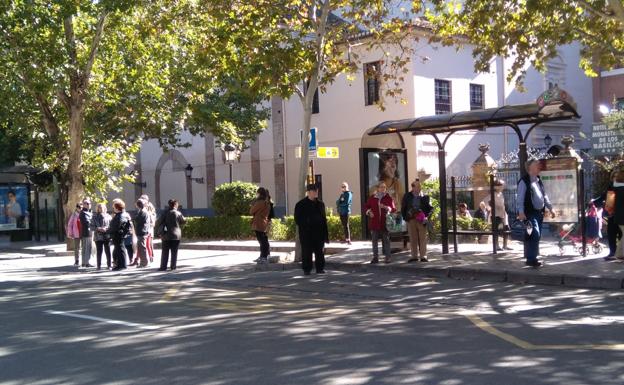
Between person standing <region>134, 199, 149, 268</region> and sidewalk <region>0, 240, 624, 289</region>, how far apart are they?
315cm

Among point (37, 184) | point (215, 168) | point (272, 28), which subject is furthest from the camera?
point (215, 168)

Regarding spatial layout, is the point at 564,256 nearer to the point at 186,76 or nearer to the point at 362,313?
the point at 362,313

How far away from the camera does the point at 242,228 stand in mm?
23844

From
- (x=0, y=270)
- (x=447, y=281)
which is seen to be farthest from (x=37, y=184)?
(x=447, y=281)

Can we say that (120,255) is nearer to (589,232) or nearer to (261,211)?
(261,211)

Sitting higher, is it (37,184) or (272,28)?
(272,28)

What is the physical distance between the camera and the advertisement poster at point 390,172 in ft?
49.1

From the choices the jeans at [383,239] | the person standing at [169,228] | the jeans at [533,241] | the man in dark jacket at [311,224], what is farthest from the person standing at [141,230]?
the jeans at [533,241]

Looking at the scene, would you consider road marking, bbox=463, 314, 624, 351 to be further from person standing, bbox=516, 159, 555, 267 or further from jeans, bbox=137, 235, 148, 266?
jeans, bbox=137, 235, 148, 266

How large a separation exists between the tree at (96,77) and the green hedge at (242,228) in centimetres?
342

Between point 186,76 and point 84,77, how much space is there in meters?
3.86

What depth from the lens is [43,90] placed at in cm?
1827

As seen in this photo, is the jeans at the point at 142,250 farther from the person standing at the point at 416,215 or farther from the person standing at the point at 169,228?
the person standing at the point at 416,215

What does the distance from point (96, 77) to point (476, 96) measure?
14.5m
